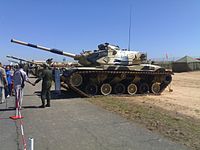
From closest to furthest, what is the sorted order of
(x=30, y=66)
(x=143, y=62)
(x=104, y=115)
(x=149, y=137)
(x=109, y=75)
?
1. (x=149, y=137)
2. (x=104, y=115)
3. (x=109, y=75)
4. (x=143, y=62)
5. (x=30, y=66)

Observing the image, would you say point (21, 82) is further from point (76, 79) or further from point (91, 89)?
point (91, 89)

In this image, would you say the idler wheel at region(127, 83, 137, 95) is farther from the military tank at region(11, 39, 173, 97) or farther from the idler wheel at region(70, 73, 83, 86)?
the idler wheel at region(70, 73, 83, 86)

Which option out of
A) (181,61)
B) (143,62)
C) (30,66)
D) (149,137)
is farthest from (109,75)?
(181,61)

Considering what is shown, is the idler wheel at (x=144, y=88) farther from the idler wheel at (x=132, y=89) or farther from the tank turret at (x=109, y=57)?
the tank turret at (x=109, y=57)

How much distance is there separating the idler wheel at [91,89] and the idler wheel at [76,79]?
2.01ft

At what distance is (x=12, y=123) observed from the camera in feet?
30.4

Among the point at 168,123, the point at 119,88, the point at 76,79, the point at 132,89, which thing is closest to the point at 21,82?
the point at 76,79

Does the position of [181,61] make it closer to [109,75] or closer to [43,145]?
[109,75]

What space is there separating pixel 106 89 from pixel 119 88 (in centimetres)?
95

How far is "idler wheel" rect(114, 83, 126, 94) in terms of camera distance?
18.0m

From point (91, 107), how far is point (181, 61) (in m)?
47.6

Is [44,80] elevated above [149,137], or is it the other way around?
[44,80]

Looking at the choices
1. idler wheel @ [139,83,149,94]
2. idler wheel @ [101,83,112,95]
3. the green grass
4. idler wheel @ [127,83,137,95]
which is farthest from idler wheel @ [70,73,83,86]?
the green grass

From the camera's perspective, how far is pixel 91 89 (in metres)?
17.2
